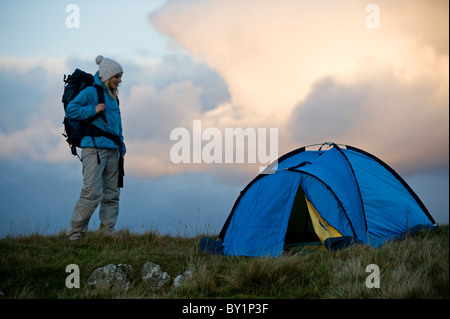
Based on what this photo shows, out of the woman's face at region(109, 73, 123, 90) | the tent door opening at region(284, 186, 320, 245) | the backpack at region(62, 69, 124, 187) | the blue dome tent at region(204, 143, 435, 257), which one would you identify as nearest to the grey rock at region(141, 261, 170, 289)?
the blue dome tent at region(204, 143, 435, 257)

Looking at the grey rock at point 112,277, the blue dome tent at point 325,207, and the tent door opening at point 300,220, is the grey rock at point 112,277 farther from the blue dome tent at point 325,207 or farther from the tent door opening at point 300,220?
the tent door opening at point 300,220

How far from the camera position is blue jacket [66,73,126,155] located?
7.58 m

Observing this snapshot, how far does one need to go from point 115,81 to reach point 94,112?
27.0 inches

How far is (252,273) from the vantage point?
555 cm

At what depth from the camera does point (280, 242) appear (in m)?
7.20

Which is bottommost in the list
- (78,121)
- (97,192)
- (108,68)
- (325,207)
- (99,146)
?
(325,207)

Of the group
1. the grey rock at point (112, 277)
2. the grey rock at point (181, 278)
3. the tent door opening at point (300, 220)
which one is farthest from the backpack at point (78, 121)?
the tent door opening at point (300, 220)

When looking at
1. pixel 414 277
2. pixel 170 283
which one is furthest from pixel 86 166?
pixel 414 277

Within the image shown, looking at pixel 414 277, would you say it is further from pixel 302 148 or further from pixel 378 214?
pixel 302 148

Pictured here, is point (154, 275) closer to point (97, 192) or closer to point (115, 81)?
point (97, 192)

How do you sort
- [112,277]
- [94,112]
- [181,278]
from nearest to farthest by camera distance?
1. [181,278]
2. [112,277]
3. [94,112]

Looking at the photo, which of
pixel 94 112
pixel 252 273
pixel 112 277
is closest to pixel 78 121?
pixel 94 112

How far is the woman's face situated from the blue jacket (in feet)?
0.45

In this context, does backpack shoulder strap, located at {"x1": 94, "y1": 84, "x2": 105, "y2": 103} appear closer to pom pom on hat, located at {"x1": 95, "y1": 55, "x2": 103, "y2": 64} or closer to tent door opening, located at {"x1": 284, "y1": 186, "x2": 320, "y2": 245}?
pom pom on hat, located at {"x1": 95, "y1": 55, "x2": 103, "y2": 64}
